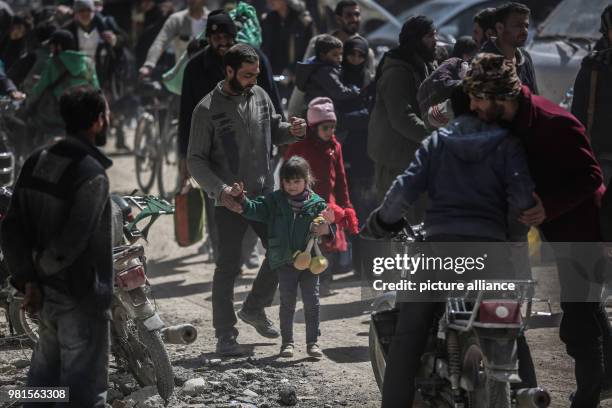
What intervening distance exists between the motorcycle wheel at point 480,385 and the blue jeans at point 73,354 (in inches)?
64.0

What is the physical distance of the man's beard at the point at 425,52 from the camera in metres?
9.50

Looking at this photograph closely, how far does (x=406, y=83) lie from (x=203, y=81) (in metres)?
1.41

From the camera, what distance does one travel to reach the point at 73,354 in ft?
19.8

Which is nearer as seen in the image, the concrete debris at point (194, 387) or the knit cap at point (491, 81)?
the knit cap at point (491, 81)

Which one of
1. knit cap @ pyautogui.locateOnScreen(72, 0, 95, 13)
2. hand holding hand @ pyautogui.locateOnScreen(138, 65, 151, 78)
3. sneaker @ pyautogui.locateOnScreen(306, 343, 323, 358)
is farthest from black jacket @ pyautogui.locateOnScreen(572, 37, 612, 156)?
knit cap @ pyautogui.locateOnScreen(72, 0, 95, 13)

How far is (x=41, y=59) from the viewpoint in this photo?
14.9 metres

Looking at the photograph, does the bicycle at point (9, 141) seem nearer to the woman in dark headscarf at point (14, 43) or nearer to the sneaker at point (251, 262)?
the woman in dark headscarf at point (14, 43)

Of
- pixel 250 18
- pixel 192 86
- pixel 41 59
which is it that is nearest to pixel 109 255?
pixel 192 86

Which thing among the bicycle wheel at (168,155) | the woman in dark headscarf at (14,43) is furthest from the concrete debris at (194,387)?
the woman in dark headscarf at (14,43)

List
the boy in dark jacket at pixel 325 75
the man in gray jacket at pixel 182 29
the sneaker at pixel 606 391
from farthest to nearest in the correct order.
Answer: the man in gray jacket at pixel 182 29
the boy in dark jacket at pixel 325 75
the sneaker at pixel 606 391

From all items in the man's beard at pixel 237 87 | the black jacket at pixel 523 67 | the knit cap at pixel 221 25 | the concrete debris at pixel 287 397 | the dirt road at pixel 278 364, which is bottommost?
the dirt road at pixel 278 364

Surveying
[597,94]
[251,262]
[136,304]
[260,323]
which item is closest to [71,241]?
[136,304]

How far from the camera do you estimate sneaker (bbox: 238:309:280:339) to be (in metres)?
8.91

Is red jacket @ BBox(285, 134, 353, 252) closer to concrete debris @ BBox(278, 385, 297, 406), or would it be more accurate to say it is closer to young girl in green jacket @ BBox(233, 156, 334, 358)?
young girl in green jacket @ BBox(233, 156, 334, 358)
